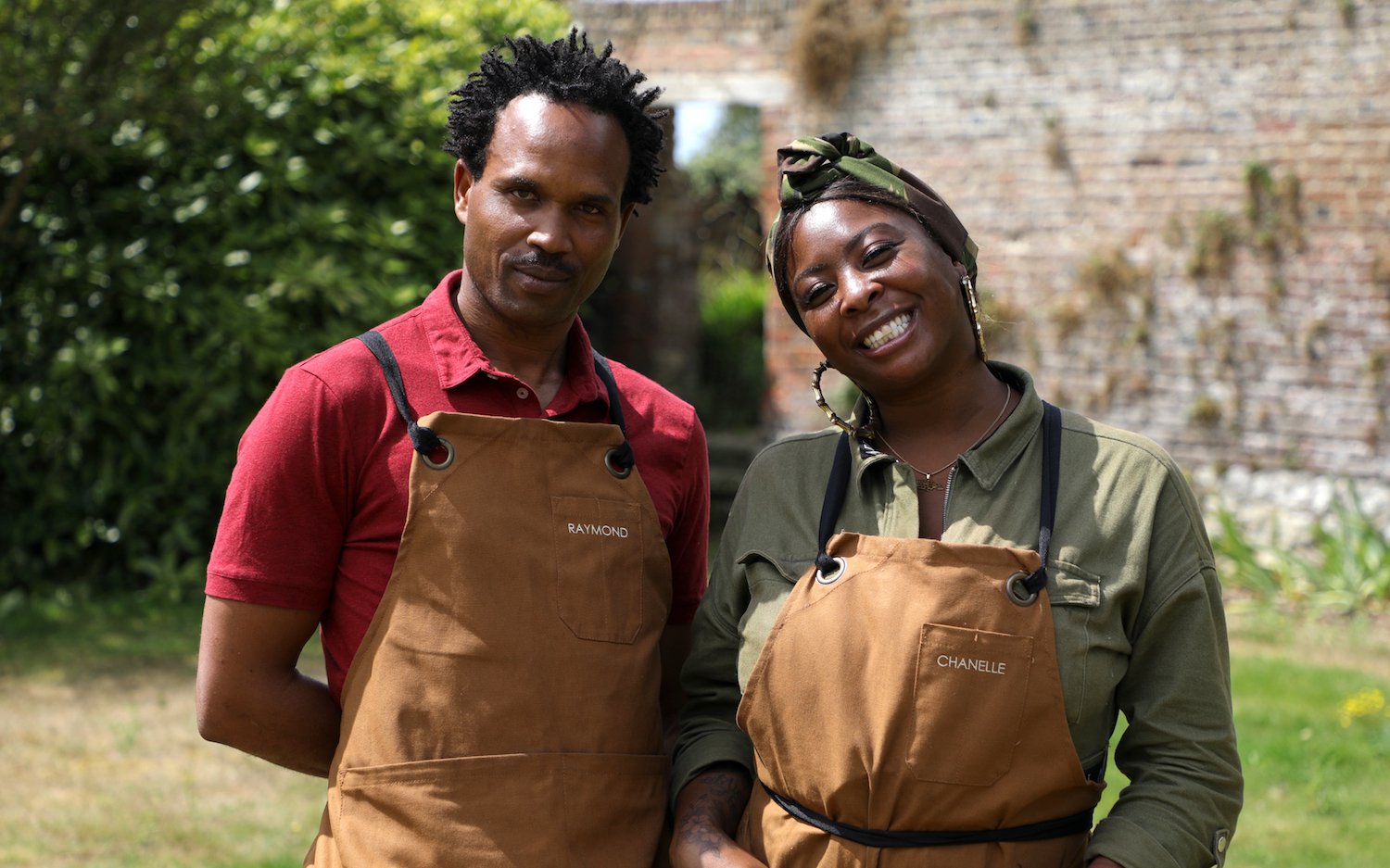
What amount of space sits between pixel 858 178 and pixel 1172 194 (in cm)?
610

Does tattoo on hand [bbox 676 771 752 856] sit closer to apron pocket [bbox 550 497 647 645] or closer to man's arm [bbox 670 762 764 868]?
man's arm [bbox 670 762 764 868]

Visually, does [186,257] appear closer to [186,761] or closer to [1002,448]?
[186,761]

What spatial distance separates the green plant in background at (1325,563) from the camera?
23.1ft

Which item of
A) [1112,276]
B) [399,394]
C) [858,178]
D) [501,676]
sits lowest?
[1112,276]

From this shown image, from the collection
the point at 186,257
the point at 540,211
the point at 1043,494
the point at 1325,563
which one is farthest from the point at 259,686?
the point at 1325,563

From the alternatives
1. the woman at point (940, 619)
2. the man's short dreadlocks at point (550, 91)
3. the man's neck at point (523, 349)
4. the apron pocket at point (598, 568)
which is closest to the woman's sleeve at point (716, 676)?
the woman at point (940, 619)

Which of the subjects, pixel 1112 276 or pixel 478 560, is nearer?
pixel 478 560

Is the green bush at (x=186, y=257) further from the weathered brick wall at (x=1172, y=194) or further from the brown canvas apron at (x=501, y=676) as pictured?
the brown canvas apron at (x=501, y=676)

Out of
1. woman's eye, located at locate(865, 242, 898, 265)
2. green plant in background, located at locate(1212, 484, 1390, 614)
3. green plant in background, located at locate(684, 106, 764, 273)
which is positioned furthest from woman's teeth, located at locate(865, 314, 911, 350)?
green plant in background, located at locate(684, 106, 764, 273)

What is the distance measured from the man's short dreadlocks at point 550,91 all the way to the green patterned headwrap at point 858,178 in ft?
0.85

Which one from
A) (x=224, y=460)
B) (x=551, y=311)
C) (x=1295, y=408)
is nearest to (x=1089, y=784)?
(x=551, y=311)

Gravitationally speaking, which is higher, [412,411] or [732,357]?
[412,411]

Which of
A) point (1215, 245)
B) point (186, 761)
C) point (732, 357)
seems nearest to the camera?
point (186, 761)

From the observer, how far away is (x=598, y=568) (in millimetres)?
2117
